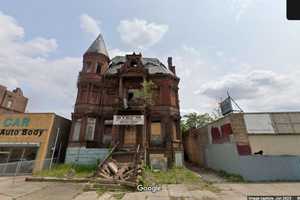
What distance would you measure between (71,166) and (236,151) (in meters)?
15.5

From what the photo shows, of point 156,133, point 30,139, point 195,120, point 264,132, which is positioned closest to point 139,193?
point 156,133

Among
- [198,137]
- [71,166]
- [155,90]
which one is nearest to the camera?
[71,166]

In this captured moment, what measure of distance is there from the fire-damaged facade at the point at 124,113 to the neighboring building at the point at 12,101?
24.9m

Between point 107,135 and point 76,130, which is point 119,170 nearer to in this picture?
point 107,135

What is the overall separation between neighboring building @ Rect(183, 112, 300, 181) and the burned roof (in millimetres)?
10197

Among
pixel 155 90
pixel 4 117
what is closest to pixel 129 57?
pixel 155 90

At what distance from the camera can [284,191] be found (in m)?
9.24

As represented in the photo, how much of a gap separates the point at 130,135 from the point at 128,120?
204cm

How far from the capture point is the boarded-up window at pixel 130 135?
17.9 metres

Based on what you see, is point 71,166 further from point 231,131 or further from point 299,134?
point 299,134

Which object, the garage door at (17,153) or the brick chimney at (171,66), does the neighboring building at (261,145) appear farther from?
the garage door at (17,153)

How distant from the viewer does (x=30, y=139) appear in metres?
16.9

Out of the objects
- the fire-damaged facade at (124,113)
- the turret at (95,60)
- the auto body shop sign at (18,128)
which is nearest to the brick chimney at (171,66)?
the fire-damaged facade at (124,113)

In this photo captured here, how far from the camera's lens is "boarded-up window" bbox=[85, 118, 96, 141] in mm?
19203
